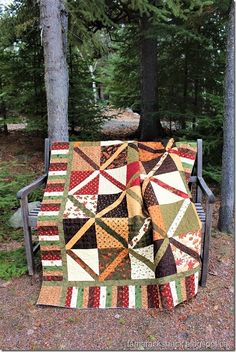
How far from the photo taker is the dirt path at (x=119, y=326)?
2.04 m

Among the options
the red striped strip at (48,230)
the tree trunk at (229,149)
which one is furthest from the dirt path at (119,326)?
the tree trunk at (229,149)

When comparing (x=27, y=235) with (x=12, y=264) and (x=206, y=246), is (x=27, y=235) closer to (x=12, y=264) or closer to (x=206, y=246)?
(x=12, y=264)

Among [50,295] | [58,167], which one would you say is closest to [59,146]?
[58,167]

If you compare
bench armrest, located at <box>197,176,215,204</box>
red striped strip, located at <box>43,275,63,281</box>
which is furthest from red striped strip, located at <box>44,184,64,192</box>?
bench armrest, located at <box>197,176,215,204</box>

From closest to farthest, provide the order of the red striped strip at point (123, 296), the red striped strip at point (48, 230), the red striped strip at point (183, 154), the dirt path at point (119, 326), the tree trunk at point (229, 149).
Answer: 1. the dirt path at point (119, 326)
2. the red striped strip at point (123, 296)
3. the red striped strip at point (48, 230)
4. the red striped strip at point (183, 154)
5. the tree trunk at point (229, 149)

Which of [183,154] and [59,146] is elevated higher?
[59,146]

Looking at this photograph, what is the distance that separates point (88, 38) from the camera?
404 cm

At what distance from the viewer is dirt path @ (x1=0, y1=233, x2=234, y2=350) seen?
204 centimetres

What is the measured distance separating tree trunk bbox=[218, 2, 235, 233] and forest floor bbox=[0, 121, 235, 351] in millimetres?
763

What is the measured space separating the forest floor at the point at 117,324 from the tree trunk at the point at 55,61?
1.54m

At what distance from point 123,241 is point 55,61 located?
185 cm

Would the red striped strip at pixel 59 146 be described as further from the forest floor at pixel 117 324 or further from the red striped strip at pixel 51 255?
the forest floor at pixel 117 324

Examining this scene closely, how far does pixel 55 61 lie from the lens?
3.15 m

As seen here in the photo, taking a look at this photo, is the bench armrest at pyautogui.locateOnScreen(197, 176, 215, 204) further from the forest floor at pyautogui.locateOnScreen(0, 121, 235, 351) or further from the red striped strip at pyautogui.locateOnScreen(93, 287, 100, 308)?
the red striped strip at pyautogui.locateOnScreen(93, 287, 100, 308)
